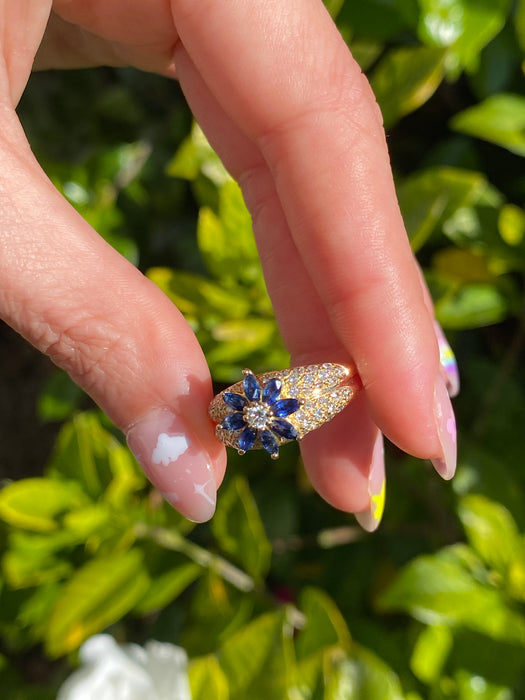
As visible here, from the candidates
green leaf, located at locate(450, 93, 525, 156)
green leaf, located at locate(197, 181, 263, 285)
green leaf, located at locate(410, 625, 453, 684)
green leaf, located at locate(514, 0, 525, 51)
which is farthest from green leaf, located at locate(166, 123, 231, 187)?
green leaf, located at locate(410, 625, 453, 684)

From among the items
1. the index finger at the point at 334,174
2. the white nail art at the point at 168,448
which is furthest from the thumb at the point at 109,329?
the index finger at the point at 334,174

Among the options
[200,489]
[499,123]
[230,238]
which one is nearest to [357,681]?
[200,489]

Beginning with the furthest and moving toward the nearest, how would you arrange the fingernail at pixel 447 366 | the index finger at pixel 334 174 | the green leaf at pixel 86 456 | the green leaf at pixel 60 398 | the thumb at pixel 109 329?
the green leaf at pixel 60 398 → the green leaf at pixel 86 456 → the fingernail at pixel 447 366 → the index finger at pixel 334 174 → the thumb at pixel 109 329

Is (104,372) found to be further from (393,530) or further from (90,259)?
(393,530)

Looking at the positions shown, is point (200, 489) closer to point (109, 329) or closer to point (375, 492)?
point (109, 329)

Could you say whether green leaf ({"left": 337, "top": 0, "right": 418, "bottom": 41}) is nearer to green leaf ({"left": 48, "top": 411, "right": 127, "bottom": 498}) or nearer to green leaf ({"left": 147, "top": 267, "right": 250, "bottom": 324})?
green leaf ({"left": 147, "top": 267, "right": 250, "bottom": 324})

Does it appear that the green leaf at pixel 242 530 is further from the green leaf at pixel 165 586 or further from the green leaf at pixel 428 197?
the green leaf at pixel 428 197
